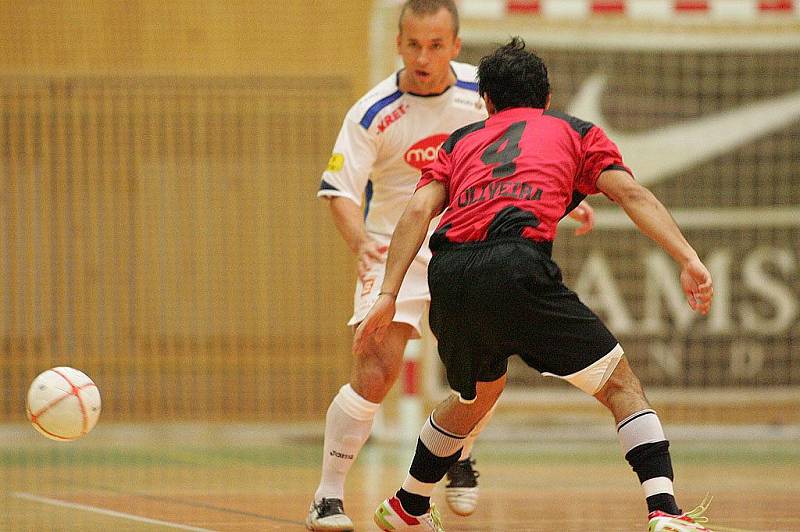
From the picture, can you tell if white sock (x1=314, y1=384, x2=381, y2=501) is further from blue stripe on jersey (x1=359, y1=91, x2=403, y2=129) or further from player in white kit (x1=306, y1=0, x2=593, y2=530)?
blue stripe on jersey (x1=359, y1=91, x2=403, y2=129)

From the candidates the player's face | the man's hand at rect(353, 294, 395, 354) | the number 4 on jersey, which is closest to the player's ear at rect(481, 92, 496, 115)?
the number 4 on jersey

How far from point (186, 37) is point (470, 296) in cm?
700

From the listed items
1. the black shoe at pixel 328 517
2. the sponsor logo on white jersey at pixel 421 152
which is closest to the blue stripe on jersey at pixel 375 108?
the sponsor logo on white jersey at pixel 421 152

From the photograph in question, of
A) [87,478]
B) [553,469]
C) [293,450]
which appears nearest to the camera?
[87,478]

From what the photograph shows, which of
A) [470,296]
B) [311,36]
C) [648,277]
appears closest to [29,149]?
[311,36]

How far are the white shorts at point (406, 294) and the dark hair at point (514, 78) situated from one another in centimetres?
109

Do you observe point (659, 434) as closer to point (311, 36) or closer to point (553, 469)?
point (553, 469)

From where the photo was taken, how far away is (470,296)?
159 inches

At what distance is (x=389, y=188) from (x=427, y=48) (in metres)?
0.68

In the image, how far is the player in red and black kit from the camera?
3979 millimetres

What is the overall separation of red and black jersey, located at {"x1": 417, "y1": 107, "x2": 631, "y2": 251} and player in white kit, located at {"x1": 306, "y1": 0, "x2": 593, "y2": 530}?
0.94 m

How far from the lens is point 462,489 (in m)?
5.53

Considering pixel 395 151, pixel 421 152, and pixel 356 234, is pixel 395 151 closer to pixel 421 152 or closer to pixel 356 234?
pixel 421 152

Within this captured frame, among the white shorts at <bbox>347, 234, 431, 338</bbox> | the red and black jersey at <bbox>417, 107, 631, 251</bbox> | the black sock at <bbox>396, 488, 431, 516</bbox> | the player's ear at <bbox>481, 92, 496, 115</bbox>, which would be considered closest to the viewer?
the red and black jersey at <bbox>417, 107, 631, 251</bbox>
